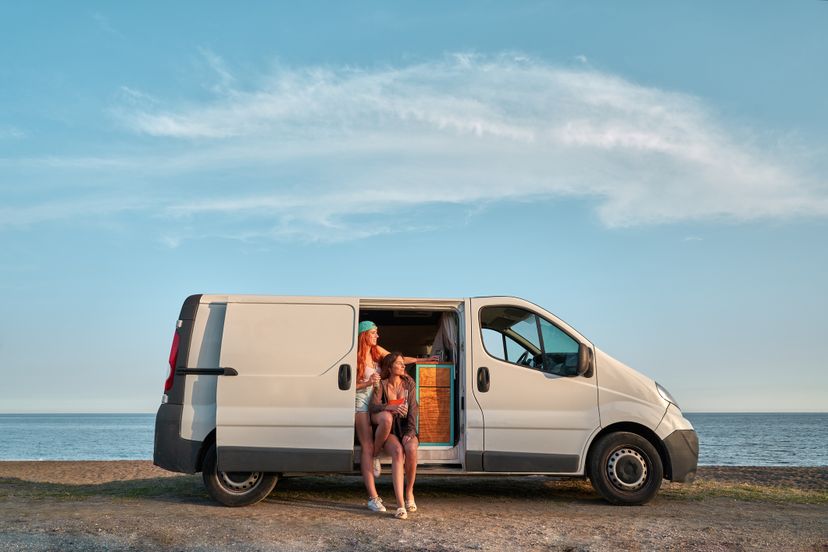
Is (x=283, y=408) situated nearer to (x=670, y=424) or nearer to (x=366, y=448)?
(x=366, y=448)

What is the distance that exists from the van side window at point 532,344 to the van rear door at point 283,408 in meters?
1.64

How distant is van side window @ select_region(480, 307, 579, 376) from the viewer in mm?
8562

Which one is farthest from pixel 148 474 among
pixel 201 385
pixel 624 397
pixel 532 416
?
pixel 624 397

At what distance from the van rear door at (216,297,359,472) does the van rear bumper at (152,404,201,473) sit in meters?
0.34

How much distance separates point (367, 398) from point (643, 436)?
10.2 feet

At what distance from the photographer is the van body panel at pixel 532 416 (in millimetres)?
8359

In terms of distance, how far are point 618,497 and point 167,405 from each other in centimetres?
497

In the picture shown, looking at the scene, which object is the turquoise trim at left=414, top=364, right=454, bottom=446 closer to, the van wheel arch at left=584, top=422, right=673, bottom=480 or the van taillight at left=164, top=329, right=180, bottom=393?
the van wheel arch at left=584, top=422, right=673, bottom=480

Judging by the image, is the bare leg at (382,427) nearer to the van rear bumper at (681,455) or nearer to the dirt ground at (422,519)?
the dirt ground at (422,519)

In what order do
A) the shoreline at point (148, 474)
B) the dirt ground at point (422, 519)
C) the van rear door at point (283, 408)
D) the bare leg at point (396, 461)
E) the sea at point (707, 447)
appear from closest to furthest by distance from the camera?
1. the dirt ground at point (422, 519)
2. the bare leg at point (396, 461)
3. the van rear door at point (283, 408)
4. the shoreline at point (148, 474)
5. the sea at point (707, 447)

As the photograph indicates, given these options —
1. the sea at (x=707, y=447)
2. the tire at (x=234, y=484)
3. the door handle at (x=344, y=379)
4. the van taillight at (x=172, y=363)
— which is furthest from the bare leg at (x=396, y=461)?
the sea at (x=707, y=447)

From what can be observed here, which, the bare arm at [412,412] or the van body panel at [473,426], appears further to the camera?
the van body panel at [473,426]

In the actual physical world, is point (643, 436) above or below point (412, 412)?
below

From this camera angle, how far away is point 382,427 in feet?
26.3
